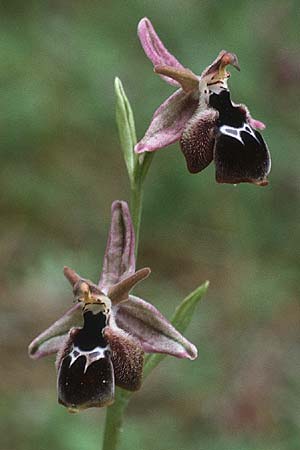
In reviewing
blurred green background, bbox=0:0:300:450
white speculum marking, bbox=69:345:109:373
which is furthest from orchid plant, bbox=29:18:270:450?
blurred green background, bbox=0:0:300:450

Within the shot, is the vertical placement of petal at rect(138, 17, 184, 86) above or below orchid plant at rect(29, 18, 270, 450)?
above

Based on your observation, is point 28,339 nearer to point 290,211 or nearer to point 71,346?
point 290,211

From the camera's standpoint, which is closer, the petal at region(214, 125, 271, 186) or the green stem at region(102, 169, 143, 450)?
the petal at region(214, 125, 271, 186)

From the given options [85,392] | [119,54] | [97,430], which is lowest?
[97,430]

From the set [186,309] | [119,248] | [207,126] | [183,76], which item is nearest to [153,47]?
[183,76]

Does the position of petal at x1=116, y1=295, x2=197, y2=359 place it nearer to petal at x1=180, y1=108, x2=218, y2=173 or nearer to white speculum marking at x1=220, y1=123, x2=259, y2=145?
petal at x1=180, y1=108, x2=218, y2=173

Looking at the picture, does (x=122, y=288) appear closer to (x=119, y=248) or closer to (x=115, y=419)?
(x=119, y=248)

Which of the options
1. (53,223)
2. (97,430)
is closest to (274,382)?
(97,430)
